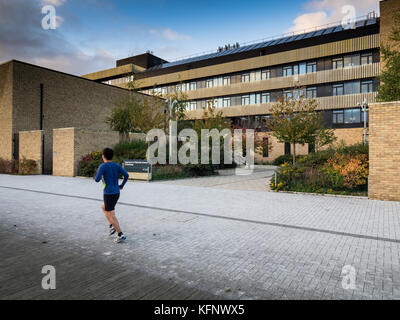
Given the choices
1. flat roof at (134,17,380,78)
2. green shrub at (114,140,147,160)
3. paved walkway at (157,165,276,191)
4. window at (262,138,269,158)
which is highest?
flat roof at (134,17,380,78)

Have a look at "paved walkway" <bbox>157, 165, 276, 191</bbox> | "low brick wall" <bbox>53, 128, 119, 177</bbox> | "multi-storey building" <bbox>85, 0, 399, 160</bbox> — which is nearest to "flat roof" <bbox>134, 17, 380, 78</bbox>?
"multi-storey building" <bbox>85, 0, 399, 160</bbox>

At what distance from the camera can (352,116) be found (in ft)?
103

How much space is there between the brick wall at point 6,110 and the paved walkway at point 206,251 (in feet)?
58.5

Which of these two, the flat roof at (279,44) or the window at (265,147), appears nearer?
the flat roof at (279,44)

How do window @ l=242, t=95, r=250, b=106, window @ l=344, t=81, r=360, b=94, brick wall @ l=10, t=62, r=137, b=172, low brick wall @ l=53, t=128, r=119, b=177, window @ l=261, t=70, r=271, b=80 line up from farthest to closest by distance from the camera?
window @ l=242, t=95, r=250, b=106
window @ l=261, t=70, r=271, b=80
window @ l=344, t=81, r=360, b=94
brick wall @ l=10, t=62, r=137, b=172
low brick wall @ l=53, t=128, r=119, b=177

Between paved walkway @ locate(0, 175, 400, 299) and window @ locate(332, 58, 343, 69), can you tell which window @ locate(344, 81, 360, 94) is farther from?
paved walkway @ locate(0, 175, 400, 299)

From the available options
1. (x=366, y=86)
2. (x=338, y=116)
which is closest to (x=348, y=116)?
(x=338, y=116)

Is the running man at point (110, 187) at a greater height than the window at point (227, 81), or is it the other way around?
the window at point (227, 81)

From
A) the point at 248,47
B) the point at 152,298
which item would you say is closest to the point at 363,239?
the point at 152,298

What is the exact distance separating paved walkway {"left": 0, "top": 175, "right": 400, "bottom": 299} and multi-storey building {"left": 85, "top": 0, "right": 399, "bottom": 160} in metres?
21.0

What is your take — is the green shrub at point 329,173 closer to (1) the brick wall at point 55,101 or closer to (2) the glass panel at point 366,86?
(1) the brick wall at point 55,101

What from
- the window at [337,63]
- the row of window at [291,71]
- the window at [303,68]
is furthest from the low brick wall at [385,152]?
the window at [303,68]

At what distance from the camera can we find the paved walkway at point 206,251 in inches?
134

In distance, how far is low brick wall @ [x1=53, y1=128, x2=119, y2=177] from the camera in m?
19.8
